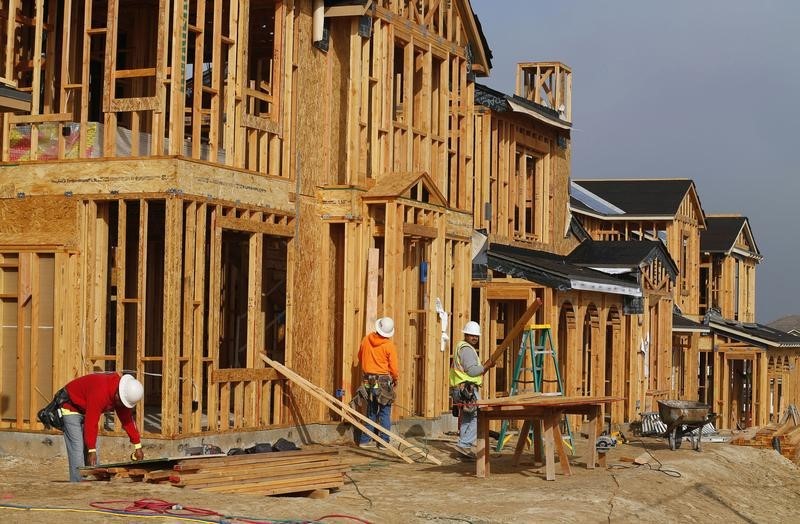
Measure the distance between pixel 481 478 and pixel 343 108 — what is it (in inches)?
287

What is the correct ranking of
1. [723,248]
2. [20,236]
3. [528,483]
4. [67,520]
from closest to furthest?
1. [67,520]
2. [528,483]
3. [20,236]
4. [723,248]

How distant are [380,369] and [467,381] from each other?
1.83 meters

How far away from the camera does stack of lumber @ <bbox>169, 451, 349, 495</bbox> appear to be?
14.2 m

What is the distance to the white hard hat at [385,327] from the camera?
20.1 metres

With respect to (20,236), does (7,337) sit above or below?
below

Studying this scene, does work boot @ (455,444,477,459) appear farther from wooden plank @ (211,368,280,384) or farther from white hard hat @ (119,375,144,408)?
white hard hat @ (119,375,144,408)

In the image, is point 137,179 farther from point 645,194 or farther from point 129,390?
point 645,194

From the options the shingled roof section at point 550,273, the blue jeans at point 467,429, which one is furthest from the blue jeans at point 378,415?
the shingled roof section at point 550,273

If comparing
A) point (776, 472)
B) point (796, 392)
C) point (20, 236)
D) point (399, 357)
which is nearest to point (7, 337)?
point (20, 236)

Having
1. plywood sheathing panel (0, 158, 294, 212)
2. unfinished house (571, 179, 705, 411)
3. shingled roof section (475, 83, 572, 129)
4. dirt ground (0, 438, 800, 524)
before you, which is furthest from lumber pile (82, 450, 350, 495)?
unfinished house (571, 179, 705, 411)

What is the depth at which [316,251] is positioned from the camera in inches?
821

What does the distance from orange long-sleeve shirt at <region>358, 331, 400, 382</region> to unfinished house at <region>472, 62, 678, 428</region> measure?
191 inches

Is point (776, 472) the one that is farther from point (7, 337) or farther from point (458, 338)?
point (7, 337)

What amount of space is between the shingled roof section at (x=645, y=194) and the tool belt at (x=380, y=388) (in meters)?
→ 25.3
